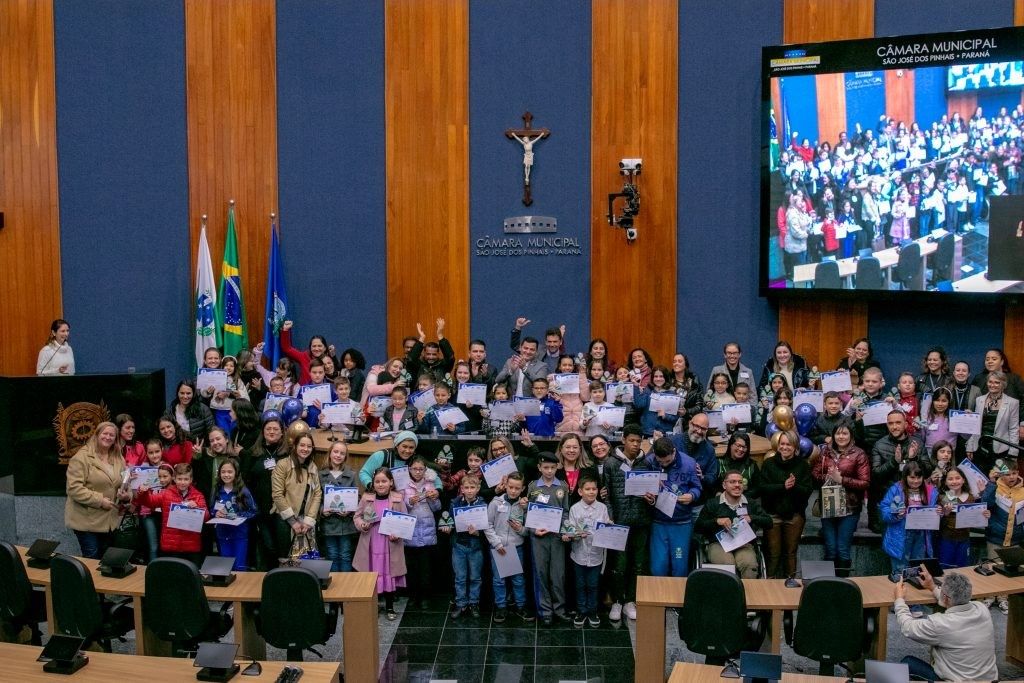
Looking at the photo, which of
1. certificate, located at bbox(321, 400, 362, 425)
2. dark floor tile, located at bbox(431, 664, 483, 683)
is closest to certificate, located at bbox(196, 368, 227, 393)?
certificate, located at bbox(321, 400, 362, 425)

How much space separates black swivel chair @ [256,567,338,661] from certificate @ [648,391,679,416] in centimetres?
424

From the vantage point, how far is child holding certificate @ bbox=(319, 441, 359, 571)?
885 cm

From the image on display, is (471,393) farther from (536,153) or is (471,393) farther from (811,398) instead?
(536,153)

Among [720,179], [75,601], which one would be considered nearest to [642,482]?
[75,601]

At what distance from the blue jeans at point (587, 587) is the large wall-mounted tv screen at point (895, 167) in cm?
519

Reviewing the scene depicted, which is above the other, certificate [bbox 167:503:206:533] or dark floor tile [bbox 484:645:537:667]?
certificate [bbox 167:503:206:533]

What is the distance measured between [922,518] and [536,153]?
680cm

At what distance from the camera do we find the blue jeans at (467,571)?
29.3 feet

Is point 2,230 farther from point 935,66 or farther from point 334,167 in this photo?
point 935,66

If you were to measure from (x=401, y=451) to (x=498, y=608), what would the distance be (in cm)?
160

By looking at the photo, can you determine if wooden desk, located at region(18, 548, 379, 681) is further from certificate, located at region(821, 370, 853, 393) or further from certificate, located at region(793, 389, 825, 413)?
certificate, located at region(821, 370, 853, 393)

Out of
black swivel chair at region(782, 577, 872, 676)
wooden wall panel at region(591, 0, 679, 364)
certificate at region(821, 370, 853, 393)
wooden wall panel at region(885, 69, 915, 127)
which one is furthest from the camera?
wooden wall panel at region(591, 0, 679, 364)

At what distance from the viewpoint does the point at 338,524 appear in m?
8.85

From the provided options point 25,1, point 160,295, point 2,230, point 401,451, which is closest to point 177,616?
point 401,451
